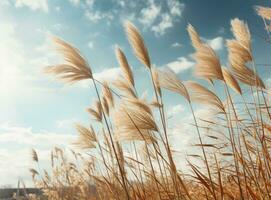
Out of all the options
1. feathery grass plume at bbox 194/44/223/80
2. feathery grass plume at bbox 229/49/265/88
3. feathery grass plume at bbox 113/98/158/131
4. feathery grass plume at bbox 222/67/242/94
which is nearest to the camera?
feathery grass plume at bbox 113/98/158/131

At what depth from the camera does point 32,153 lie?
8805 millimetres

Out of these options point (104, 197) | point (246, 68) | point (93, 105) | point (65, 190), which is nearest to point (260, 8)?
point (246, 68)

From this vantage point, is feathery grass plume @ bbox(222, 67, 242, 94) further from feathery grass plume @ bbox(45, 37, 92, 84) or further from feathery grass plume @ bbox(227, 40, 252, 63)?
feathery grass plume @ bbox(45, 37, 92, 84)

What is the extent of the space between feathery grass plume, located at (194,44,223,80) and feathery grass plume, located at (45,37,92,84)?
913mm

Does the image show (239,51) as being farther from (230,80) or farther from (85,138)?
(85,138)

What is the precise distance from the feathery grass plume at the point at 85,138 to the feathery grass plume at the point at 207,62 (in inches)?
54.7

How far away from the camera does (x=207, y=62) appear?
10.3 feet

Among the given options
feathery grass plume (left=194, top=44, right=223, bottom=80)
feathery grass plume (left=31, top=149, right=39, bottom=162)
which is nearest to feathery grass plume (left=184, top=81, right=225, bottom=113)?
feathery grass plume (left=194, top=44, right=223, bottom=80)

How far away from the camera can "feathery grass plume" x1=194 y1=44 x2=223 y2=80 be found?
10.3 feet

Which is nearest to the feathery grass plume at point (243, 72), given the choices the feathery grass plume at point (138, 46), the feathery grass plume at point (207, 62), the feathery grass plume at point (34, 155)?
the feathery grass plume at point (207, 62)

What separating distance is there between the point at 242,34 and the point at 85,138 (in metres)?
1.85

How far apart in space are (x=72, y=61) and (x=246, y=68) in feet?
5.07

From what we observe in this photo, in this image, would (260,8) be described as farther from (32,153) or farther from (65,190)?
(32,153)

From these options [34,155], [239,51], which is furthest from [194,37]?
[34,155]
